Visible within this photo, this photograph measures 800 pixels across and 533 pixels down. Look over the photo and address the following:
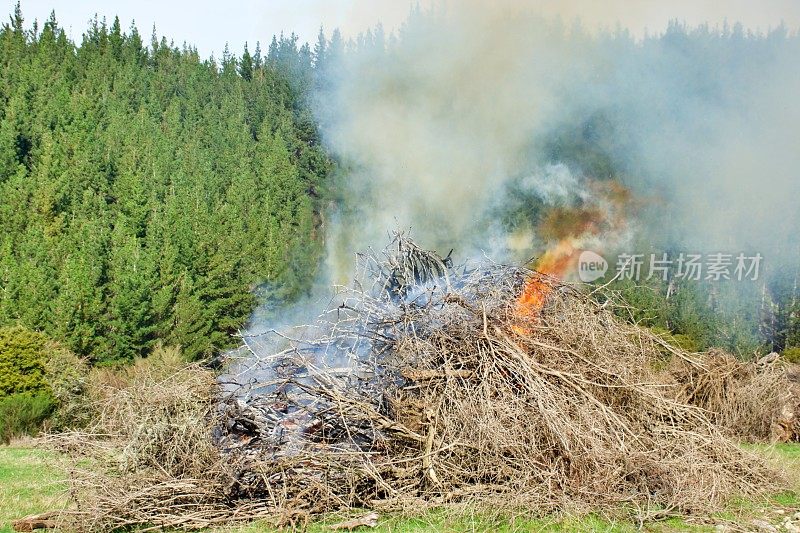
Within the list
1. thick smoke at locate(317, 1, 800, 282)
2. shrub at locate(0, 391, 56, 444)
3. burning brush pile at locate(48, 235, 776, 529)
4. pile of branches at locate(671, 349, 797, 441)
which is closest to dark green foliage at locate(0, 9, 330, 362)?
thick smoke at locate(317, 1, 800, 282)

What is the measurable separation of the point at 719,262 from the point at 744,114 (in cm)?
1594

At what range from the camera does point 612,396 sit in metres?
9.77

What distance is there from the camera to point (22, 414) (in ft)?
56.3

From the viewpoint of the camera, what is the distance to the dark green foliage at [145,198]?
32812 mm

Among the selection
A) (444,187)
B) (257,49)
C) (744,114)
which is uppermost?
(257,49)

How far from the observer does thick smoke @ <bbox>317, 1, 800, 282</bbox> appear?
23734 millimetres

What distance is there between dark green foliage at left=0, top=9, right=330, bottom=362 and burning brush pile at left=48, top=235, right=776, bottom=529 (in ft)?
64.5

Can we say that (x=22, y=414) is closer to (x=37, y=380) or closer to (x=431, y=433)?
(x=37, y=380)

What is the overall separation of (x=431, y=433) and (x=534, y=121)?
18828 millimetres

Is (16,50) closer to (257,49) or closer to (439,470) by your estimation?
(257,49)

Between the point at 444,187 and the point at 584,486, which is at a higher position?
the point at 444,187

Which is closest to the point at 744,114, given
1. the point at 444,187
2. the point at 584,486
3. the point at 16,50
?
the point at 444,187

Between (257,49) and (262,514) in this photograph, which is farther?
(257,49)

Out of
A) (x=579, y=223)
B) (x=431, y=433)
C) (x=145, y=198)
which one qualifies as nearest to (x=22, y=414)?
(x=431, y=433)
